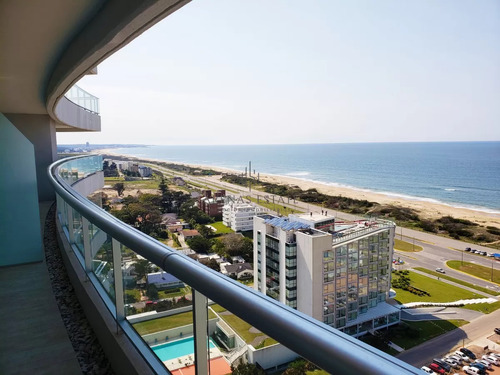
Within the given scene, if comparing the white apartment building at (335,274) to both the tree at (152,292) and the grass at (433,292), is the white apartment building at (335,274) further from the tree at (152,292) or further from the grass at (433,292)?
the tree at (152,292)

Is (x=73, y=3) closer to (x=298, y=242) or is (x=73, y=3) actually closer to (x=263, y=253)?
(x=298, y=242)

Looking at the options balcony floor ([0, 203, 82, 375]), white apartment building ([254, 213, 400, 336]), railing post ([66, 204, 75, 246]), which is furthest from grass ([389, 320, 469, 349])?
balcony floor ([0, 203, 82, 375])

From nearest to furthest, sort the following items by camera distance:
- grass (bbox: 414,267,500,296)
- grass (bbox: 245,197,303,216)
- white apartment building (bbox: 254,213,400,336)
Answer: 1. white apartment building (bbox: 254,213,400,336)
2. grass (bbox: 414,267,500,296)
3. grass (bbox: 245,197,303,216)

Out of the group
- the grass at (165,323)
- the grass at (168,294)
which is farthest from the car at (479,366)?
the grass at (168,294)

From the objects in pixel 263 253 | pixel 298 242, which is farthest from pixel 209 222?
pixel 298 242

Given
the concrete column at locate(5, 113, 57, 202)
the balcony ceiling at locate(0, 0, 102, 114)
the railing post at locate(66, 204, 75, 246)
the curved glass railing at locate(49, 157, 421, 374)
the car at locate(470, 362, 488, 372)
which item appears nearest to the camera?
the curved glass railing at locate(49, 157, 421, 374)

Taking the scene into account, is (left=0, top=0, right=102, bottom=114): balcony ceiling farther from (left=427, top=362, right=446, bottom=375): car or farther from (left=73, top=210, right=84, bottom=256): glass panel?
(left=427, top=362, right=446, bottom=375): car

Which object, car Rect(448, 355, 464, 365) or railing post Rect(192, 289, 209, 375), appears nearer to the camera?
railing post Rect(192, 289, 209, 375)
